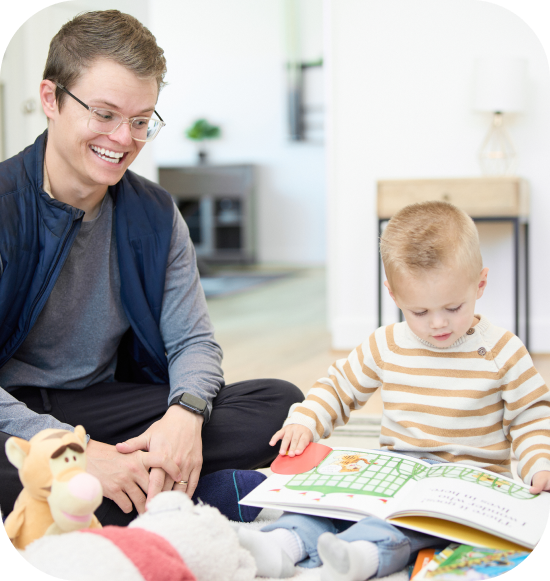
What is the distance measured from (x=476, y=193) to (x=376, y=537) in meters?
1.80

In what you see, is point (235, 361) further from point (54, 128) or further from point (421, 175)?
point (54, 128)

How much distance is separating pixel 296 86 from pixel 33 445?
625cm

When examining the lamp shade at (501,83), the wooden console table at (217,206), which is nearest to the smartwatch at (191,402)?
the lamp shade at (501,83)

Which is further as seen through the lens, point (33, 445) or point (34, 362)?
point (34, 362)

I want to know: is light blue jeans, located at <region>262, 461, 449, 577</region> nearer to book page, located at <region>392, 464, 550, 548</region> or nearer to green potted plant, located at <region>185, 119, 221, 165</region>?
book page, located at <region>392, 464, 550, 548</region>

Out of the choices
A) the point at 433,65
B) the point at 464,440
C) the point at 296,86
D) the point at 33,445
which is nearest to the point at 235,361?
the point at 433,65

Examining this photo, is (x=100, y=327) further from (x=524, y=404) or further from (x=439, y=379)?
(x=524, y=404)

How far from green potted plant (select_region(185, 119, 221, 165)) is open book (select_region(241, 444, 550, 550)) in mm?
6177

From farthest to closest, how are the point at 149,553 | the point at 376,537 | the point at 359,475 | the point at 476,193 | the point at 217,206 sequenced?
the point at 217,206 < the point at 476,193 < the point at 359,475 < the point at 376,537 < the point at 149,553

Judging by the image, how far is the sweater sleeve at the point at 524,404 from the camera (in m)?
0.95

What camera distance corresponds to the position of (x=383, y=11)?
8.73 feet

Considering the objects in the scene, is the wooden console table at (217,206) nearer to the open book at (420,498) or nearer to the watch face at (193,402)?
the watch face at (193,402)

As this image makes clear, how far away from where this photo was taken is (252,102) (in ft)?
22.4

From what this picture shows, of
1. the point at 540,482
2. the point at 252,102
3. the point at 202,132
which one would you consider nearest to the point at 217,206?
the point at 202,132
